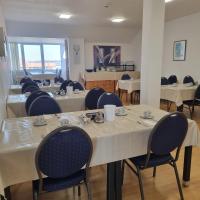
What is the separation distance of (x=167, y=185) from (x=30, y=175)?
4.57 ft

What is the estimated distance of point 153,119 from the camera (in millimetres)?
1961

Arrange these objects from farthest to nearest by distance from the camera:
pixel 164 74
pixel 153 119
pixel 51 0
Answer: pixel 164 74 → pixel 51 0 → pixel 153 119

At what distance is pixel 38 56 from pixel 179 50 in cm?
684

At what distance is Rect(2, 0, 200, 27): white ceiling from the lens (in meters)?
4.39

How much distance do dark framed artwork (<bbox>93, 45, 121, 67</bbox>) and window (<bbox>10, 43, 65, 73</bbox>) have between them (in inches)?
78.9

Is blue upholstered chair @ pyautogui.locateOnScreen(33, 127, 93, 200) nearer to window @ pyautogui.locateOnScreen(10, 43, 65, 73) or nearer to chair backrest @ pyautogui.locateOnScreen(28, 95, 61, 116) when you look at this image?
chair backrest @ pyautogui.locateOnScreen(28, 95, 61, 116)

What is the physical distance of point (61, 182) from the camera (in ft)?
4.65

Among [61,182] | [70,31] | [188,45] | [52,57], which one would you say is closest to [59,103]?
[61,182]

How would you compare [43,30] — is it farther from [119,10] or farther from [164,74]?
[164,74]

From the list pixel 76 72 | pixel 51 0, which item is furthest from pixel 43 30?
pixel 51 0

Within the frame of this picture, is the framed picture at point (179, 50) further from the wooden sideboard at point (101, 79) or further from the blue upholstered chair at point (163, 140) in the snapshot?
the blue upholstered chair at point (163, 140)

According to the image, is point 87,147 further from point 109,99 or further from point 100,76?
point 100,76

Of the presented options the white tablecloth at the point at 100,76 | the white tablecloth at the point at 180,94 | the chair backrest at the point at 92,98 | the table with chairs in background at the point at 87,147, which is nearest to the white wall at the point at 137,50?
the white tablecloth at the point at 100,76

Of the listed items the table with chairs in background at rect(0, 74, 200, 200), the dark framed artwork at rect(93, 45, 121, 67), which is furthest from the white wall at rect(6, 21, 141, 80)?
the table with chairs in background at rect(0, 74, 200, 200)
